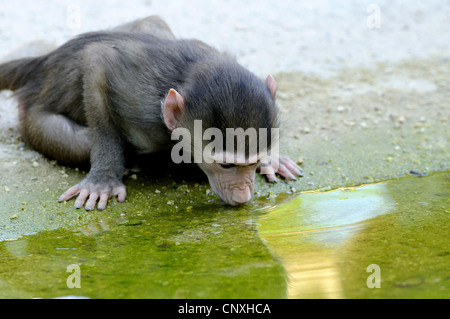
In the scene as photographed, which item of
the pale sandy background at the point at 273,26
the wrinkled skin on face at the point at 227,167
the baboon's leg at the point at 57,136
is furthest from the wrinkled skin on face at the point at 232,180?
the pale sandy background at the point at 273,26

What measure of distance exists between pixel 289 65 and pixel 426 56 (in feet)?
8.34

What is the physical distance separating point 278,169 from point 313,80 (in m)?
3.36

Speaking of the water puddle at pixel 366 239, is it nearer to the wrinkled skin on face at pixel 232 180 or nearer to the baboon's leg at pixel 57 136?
the wrinkled skin on face at pixel 232 180

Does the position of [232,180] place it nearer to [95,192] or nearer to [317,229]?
[317,229]

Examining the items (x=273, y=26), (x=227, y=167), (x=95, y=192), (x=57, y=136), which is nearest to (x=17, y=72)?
(x=57, y=136)

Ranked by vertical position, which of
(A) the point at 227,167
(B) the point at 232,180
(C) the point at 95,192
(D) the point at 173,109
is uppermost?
(D) the point at 173,109

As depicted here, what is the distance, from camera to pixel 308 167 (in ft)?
25.6

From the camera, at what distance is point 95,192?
270 inches

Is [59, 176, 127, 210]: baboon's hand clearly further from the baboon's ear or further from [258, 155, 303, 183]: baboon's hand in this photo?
[258, 155, 303, 183]: baboon's hand

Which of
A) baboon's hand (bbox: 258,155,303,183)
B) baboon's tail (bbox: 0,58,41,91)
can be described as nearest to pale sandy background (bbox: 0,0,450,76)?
baboon's tail (bbox: 0,58,41,91)

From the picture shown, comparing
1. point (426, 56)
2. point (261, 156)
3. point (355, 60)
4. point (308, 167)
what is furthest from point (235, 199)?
point (426, 56)
